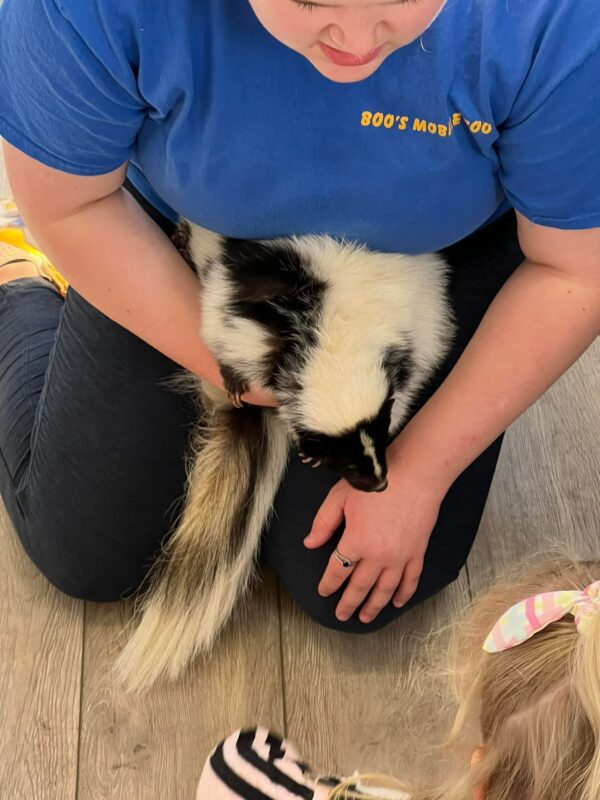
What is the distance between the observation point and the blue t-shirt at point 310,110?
72 cm

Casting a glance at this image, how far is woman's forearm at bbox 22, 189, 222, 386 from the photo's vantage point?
35.4 inches

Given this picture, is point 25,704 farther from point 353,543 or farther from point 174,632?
point 353,543

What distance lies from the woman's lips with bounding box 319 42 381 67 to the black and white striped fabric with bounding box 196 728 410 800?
1.88ft

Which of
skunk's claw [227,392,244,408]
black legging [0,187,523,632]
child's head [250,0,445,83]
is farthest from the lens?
black legging [0,187,523,632]

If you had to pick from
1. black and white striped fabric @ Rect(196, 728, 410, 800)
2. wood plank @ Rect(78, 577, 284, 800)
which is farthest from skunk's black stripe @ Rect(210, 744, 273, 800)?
wood plank @ Rect(78, 577, 284, 800)

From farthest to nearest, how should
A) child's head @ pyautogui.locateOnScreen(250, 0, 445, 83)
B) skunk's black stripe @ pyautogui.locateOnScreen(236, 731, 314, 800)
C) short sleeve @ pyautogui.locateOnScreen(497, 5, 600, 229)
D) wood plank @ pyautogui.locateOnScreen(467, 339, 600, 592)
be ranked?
wood plank @ pyautogui.locateOnScreen(467, 339, 600, 592), skunk's black stripe @ pyautogui.locateOnScreen(236, 731, 314, 800), short sleeve @ pyautogui.locateOnScreen(497, 5, 600, 229), child's head @ pyautogui.locateOnScreen(250, 0, 445, 83)

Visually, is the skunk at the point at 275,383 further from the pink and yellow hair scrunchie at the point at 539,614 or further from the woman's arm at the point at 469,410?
the pink and yellow hair scrunchie at the point at 539,614

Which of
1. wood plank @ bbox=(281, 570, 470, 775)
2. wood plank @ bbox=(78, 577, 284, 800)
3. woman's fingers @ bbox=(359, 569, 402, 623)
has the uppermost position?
woman's fingers @ bbox=(359, 569, 402, 623)

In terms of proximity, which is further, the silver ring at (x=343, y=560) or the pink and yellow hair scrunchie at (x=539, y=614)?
the silver ring at (x=343, y=560)

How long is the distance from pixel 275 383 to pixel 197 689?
0.38 meters

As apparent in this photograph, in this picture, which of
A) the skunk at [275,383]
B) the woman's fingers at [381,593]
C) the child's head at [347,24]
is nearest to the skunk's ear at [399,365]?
the skunk at [275,383]

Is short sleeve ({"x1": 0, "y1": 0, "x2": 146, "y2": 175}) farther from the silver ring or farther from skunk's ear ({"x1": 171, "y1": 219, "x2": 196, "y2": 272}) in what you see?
the silver ring

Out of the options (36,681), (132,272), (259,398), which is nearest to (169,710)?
(36,681)

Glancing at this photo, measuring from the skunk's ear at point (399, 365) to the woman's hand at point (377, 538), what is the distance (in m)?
0.10
